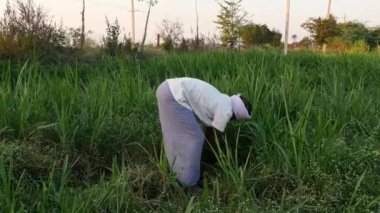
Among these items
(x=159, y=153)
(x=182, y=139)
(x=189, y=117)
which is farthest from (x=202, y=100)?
(x=159, y=153)

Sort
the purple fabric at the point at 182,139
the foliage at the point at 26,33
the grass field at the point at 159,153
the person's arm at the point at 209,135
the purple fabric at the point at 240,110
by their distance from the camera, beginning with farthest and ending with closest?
1. the foliage at the point at 26,33
2. the person's arm at the point at 209,135
3. the purple fabric at the point at 240,110
4. the purple fabric at the point at 182,139
5. the grass field at the point at 159,153

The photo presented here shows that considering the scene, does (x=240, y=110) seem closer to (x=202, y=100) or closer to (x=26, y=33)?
(x=202, y=100)

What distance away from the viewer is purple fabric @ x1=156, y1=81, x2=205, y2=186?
8.16ft

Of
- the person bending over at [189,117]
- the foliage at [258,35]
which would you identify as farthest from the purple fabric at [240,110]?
the foliage at [258,35]

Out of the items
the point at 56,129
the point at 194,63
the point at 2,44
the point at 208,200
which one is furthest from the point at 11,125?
the point at 2,44

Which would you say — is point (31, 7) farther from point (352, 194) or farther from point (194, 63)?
point (352, 194)

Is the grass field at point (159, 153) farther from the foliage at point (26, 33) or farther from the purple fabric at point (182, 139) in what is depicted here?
the foliage at point (26, 33)

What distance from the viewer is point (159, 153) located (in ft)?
9.34

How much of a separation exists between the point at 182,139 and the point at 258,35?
723 inches

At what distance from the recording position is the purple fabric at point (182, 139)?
97.9 inches

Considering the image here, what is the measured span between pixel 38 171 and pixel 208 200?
0.92 meters

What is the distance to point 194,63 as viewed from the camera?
5.19m

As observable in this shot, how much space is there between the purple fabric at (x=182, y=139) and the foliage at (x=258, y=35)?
14.0 meters

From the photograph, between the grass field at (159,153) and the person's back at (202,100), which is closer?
the grass field at (159,153)
